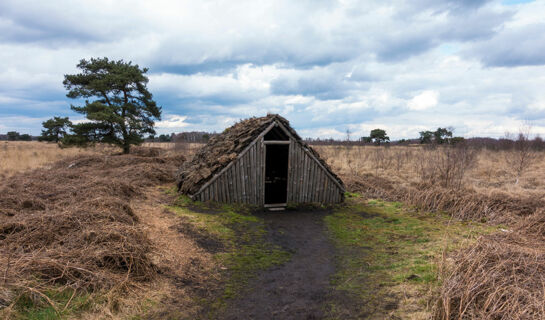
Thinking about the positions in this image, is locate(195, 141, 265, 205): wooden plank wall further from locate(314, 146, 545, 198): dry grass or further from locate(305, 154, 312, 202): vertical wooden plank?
locate(314, 146, 545, 198): dry grass

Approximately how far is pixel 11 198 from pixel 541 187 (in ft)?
68.1

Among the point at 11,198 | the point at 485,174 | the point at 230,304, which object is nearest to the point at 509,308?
the point at 230,304

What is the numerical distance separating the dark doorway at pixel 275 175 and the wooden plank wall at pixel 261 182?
1.67 metres

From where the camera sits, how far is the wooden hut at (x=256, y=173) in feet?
32.6

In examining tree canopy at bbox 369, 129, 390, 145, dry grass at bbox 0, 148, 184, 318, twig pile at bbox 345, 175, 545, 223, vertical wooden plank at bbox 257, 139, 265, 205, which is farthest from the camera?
tree canopy at bbox 369, 129, 390, 145

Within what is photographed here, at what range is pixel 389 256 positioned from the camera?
6.43 metres

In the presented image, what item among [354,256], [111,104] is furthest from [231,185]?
[111,104]

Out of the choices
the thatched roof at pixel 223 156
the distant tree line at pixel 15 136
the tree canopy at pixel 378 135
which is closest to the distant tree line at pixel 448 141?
the tree canopy at pixel 378 135

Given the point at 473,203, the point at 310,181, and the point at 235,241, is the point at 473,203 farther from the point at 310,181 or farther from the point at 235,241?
the point at 235,241

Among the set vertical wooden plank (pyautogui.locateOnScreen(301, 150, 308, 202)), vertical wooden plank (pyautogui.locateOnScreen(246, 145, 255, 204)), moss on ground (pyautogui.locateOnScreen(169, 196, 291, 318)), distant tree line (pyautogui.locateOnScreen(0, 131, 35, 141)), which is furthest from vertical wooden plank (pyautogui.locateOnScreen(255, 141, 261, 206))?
distant tree line (pyautogui.locateOnScreen(0, 131, 35, 141))

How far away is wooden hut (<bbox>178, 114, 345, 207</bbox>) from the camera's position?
993 centimetres

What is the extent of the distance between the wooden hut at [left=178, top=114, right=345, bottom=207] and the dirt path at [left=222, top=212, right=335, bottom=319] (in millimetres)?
2443

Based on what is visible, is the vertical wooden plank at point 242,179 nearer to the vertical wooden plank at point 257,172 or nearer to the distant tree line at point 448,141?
the vertical wooden plank at point 257,172

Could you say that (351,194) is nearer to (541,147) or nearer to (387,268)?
(387,268)
